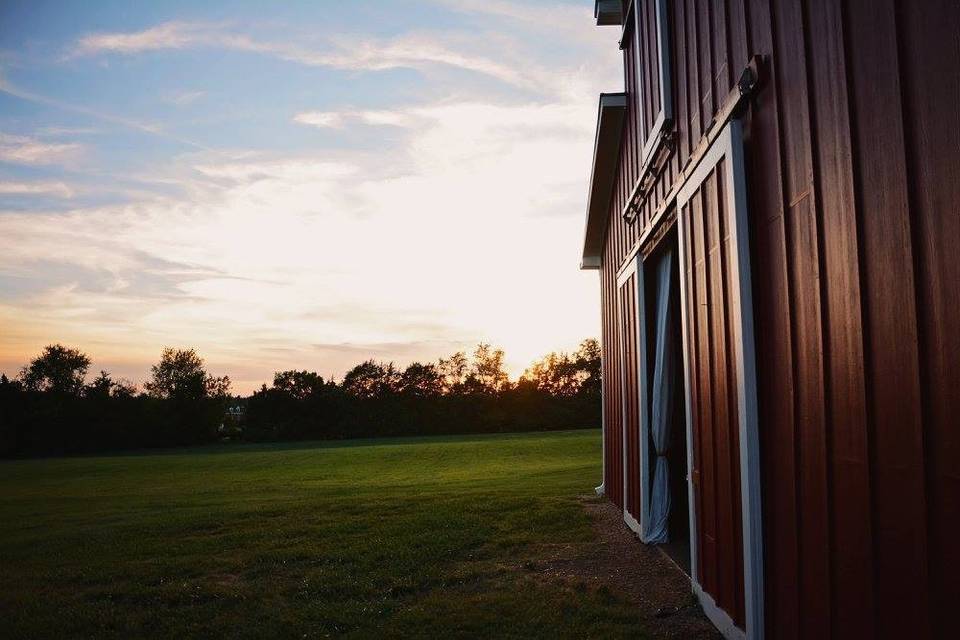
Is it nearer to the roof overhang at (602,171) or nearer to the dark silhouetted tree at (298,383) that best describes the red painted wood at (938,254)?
the roof overhang at (602,171)

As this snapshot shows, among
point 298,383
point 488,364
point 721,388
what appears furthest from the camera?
point 488,364

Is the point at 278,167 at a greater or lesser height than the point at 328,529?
greater

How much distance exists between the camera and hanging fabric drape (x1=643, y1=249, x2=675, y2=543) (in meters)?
6.62

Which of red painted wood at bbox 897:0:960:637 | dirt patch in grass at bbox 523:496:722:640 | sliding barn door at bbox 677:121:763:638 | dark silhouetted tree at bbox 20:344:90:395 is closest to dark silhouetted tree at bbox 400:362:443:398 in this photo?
dark silhouetted tree at bbox 20:344:90:395

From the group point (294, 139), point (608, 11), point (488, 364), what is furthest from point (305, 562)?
→ point (488, 364)

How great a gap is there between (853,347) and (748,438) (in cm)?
126

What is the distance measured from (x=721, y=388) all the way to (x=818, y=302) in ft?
5.08

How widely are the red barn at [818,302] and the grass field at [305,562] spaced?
4.61ft

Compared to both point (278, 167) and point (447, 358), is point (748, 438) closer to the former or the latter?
point (278, 167)

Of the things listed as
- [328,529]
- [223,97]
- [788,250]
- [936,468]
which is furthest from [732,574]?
[223,97]

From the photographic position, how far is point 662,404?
6.82m

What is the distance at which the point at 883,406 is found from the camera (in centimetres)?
237

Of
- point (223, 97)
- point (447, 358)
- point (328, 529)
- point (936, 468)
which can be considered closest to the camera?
point (936, 468)

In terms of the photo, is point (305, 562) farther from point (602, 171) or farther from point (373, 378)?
point (373, 378)
